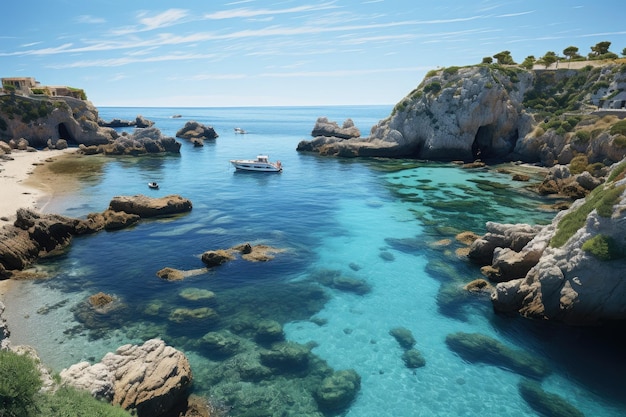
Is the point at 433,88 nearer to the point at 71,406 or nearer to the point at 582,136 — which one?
the point at 582,136

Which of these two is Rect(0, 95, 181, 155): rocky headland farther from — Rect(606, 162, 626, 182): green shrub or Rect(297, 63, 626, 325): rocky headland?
Rect(606, 162, 626, 182): green shrub

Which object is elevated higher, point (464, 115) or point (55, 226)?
point (464, 115)

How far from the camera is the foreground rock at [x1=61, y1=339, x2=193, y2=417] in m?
14.4

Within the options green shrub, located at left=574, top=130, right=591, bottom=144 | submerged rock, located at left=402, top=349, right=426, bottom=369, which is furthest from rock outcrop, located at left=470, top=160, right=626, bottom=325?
green shrub, located at left=574, top=130, right=591, bottom=144

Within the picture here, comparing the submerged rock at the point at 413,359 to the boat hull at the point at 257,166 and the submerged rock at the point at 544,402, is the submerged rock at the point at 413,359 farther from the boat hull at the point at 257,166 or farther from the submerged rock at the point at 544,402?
the boat hull at the point at 257,166

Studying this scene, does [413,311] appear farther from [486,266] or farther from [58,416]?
[58,416]

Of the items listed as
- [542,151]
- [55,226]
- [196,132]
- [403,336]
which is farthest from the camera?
[196,132]

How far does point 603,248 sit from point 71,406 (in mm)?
25315

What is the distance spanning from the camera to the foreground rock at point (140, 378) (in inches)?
568

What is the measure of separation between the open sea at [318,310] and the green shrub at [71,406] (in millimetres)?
5530

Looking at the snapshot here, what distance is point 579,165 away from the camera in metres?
53.2

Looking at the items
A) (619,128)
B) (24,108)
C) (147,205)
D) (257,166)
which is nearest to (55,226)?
(147,205)

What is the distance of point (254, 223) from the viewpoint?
1635 inches

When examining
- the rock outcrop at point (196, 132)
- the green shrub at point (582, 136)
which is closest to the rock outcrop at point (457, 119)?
the green shrub at point (582, 136)
